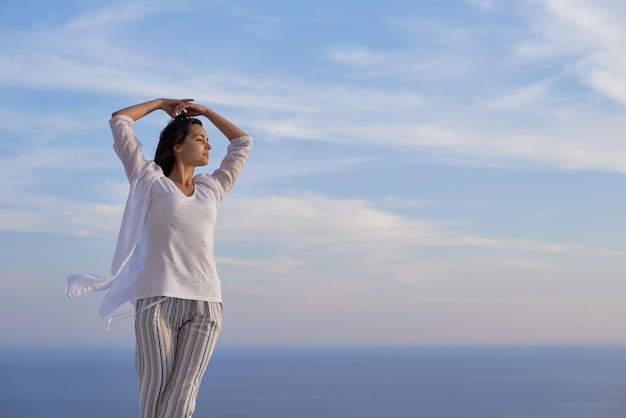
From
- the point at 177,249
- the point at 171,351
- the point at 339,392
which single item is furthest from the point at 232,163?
the point at 339,392

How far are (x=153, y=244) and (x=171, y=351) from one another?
33 centimetres

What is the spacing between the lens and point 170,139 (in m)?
2.77

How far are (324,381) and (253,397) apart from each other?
672 inches

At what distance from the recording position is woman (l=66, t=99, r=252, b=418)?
256 cm

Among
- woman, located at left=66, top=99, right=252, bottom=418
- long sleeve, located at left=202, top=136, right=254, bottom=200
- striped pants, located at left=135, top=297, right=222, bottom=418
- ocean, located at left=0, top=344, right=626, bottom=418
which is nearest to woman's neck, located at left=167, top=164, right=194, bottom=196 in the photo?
woman, located at left=66, top=99, right=252, bottom=418

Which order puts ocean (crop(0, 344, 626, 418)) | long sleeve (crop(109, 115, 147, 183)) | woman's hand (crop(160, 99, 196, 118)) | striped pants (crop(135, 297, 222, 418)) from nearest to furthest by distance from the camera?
striped pants (crop(135, 297, 222, 418)) < long sleeve (crop(109, 115, 147, 183)) < woman's hand (crop(160, 99, 196, 118)) < ocean (crop(0, 344, 626, 418))

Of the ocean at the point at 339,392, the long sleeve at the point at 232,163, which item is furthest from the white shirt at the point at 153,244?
the ocean at the point at 339,392

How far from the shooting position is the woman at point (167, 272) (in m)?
2.56

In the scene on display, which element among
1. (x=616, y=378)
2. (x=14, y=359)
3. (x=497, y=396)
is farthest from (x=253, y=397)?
(x=14, y=359)

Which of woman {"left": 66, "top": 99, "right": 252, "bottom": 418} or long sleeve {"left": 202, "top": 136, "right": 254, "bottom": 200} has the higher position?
long sleeve {"left": 202, "top": 136, "right": 254, "bottom": 200}

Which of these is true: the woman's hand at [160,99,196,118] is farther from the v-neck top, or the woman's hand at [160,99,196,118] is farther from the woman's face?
the v-neck top

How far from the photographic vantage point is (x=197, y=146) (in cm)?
275

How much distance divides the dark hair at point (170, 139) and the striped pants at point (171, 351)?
47 cm

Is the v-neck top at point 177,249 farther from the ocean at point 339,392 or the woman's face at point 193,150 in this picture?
the ocean at point 339,392
